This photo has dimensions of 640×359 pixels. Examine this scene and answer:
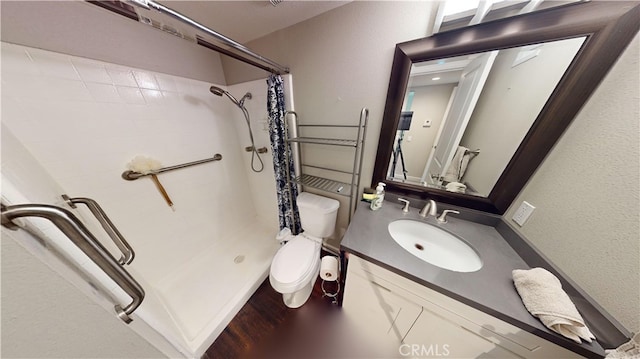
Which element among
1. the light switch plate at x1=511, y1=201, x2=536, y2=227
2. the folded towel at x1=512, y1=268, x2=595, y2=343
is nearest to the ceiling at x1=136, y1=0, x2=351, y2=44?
the light switch plate at x1=511, y1=201, x2=536, y2=227

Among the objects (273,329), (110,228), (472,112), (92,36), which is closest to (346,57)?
(472,112)

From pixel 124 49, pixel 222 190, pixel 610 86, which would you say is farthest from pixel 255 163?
pixel 610 86

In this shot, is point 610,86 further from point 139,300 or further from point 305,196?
point 139,300

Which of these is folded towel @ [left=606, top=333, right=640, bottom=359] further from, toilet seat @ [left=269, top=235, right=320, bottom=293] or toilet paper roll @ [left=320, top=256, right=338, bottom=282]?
toilet seat @ [left=269, top=235, right=320, bottom=293]

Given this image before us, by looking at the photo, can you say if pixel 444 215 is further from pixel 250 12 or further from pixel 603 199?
pixel 250 12

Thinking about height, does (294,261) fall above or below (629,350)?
below

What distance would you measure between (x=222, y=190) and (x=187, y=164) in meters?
0.42

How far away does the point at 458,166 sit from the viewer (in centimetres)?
96

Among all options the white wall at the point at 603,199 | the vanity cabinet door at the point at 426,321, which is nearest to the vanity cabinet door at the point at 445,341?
the vanity cabinet door at the point at 426,321

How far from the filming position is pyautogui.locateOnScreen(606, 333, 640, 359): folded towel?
1.36ft

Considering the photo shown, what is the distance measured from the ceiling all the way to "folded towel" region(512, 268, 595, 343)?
1.58 metres

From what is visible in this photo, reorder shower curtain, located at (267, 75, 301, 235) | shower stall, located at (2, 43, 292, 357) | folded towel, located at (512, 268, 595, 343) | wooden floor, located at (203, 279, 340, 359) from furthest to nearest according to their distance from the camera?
shower curtain, located at (267, 75, 301, 235) → wooden floor, located at (203, 279, 340, 359) → shower stall, located at (2, 43, 292, 357) → folded towel, located at (512, 268, 595, 343)

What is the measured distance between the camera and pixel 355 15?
3.00 ft

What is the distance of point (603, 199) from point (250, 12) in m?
1.87
